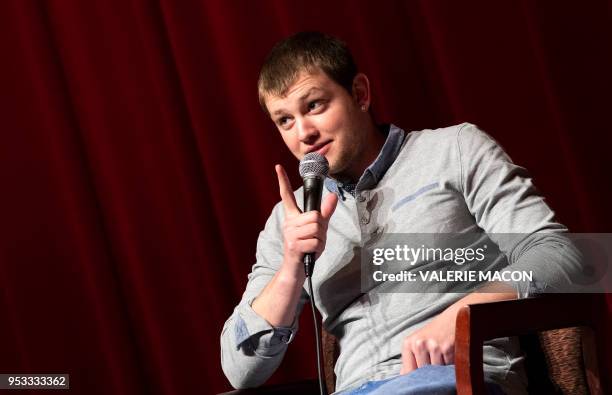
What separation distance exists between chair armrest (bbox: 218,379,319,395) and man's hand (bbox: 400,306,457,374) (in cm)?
46

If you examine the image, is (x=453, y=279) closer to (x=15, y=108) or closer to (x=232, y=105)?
(x=232, y=105)

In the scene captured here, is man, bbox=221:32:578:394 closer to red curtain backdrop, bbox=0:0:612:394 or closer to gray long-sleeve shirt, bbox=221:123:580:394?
gray long-sleeve shirt, bbox=221:123:580:394

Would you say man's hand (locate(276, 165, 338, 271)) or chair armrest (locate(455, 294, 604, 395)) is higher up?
man's hand (locate(276, 165, 338, 271))

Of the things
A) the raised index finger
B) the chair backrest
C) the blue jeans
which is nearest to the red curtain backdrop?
the raised index finger

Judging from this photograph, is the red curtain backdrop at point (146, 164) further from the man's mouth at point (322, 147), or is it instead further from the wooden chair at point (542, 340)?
the wooden chair at point (542, 340)

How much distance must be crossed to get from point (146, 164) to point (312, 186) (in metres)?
1.03

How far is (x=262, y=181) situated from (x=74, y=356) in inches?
30.2

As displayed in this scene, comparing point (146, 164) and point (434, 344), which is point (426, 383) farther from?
point (146, 164)

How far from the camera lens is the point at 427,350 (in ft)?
4.06

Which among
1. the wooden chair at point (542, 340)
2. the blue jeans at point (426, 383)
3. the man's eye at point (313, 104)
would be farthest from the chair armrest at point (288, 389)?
the man's eye at point (313, 104)

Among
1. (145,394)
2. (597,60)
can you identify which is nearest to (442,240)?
(597,60)

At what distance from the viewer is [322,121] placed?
64.9 inches

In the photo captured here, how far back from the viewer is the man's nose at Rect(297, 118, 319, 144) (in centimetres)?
164

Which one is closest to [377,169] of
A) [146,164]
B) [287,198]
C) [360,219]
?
[360,219]
